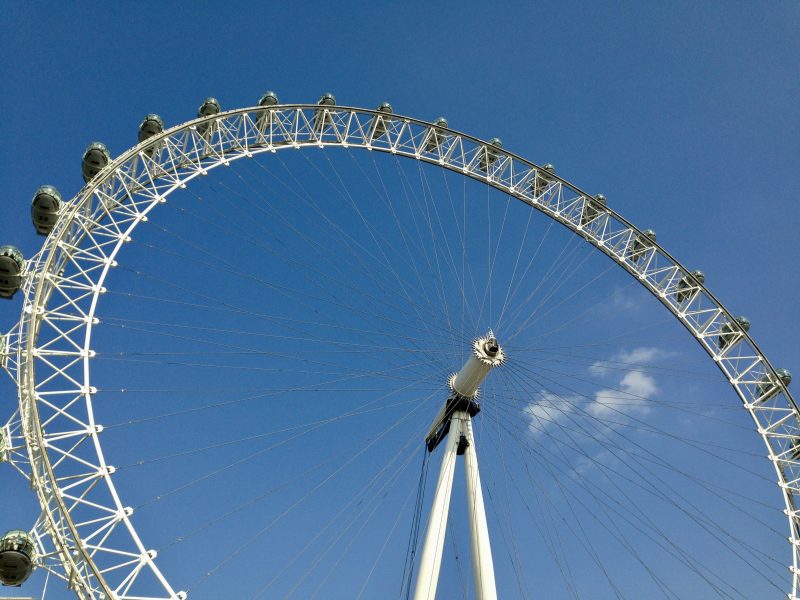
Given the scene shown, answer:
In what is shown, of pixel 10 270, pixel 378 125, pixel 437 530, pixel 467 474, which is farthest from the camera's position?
pixel 378 125

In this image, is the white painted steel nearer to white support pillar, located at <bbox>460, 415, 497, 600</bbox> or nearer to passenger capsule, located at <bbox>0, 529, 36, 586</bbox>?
white support pillar, located at <bbox>460, 415, 497, 600</bbox>

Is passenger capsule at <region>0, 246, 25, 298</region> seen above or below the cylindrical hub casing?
below

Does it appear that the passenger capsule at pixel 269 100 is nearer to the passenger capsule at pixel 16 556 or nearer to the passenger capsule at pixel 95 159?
the passenger capsule at pixel 95 159

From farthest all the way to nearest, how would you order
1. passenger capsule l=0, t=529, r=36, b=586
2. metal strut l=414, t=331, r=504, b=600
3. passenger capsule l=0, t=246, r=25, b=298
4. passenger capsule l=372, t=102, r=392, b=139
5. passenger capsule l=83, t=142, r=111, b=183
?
1. passenger capsule l=372, t=102, r=392, b=139
2. passenger capsule l=83, t=142, r=111, b=183
3. metal strut l=414, t=331, r=504, b=600
4. passenger capsule l=0, t=246, r=25, b=298
5. passenger capsule l=0, t=529, r=36, b=586

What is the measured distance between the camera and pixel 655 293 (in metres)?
33.8

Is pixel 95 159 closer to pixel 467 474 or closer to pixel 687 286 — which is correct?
pixel 467 474

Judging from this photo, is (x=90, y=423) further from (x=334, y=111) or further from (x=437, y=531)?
(x=334, y=111)

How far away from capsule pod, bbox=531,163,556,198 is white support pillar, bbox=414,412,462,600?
14136mm

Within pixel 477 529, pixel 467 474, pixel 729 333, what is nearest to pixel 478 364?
pixel 467 474

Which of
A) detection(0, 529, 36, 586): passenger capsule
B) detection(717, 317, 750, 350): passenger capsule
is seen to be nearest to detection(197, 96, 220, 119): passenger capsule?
Result: detection(0, 529, 36, 586): passenger capsule

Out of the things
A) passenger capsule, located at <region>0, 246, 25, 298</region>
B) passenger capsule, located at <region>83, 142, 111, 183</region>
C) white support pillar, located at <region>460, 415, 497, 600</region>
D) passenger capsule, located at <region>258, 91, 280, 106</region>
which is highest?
passenger capsule, located at <region>258, 91, 280, 106</region>

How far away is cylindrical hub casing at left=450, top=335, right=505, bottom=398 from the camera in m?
24.4

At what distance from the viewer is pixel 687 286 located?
1355 inches

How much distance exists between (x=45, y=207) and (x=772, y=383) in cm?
3138
